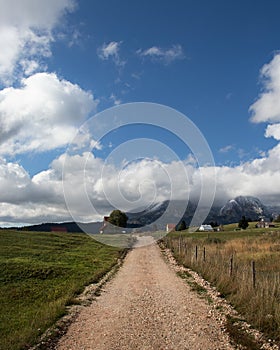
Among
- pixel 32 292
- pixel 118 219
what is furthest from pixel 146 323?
pixel 118 219

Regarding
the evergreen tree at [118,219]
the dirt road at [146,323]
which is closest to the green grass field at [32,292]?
the dirt road at [146,323]

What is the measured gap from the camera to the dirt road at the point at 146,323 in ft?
28.6

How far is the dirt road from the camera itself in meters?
8.73

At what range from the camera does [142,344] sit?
866 cm

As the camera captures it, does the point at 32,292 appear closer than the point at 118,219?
Yes

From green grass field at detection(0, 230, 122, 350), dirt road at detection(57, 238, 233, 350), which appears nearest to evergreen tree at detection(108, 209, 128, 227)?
green grass field at detection(0, 230, 122, 350)

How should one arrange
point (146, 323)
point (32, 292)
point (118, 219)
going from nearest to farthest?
1. point (146, 323)
2. point (32, 292)
3. point (118, 219)

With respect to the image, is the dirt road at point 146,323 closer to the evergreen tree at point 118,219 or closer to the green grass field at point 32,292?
the green grass field at point 32,292

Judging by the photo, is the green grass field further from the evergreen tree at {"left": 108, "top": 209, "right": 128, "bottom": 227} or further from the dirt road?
the evergreen tree at {"left": 108, "top": 209, "right": 128, "bottom": 227}

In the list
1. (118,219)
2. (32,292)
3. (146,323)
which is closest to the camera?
(146,323)

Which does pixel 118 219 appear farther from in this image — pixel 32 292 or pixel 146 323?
pixel 146 323

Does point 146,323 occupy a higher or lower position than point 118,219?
lower

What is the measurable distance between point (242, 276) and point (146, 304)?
424 centimetres

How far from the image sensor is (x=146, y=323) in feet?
34.6
